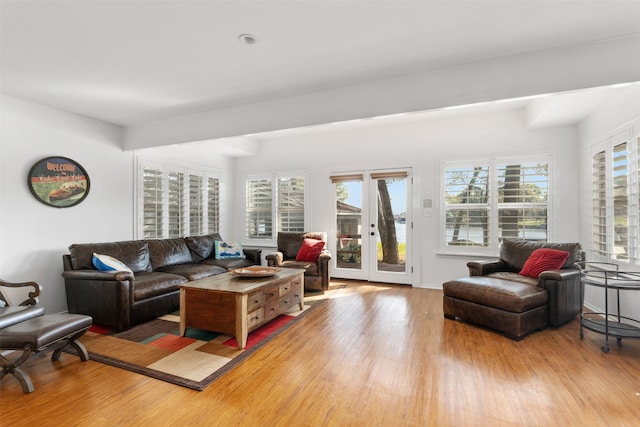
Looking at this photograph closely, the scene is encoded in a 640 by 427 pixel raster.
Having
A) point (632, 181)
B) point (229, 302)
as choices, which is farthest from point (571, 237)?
point (229, 302)

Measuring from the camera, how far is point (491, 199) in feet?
15.4

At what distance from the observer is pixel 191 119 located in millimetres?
4098

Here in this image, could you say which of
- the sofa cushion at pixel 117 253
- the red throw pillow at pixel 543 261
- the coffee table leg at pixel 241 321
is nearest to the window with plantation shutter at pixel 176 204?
the sofa cushion at pixel 117 253

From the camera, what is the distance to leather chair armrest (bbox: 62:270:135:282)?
3219 millimetres

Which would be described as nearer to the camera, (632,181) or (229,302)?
(229,302)

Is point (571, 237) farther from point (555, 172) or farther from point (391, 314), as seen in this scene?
point (391, 314)

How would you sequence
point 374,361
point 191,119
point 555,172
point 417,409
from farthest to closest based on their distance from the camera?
1. point 555,172
2. point 191,119
3. point 374,361
4. point 417,409

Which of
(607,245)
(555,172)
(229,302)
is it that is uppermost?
(555,172)

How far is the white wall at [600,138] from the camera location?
308cm

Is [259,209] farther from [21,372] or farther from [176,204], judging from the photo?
[21,372]

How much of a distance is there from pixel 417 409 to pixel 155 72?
3487 millimetres

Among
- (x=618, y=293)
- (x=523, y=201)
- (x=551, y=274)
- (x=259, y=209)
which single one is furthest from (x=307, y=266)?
(x=618, y=293)

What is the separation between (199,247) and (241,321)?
2711 millimetres

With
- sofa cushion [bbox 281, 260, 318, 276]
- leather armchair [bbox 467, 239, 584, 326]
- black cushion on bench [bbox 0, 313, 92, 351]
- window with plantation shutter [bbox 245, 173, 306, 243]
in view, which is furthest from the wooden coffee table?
window with plantation shutter [bbox 245, 173, 306, 243]
